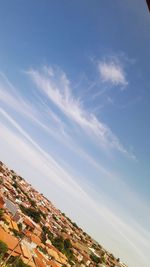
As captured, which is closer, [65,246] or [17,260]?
[17,260]

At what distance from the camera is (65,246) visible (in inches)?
2712

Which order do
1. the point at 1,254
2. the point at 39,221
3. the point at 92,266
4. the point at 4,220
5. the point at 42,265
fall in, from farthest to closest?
1. the point at 39,221
2. the point at 92,266
3. the point at 4,220
4. the point at 42,265
5. the point at 1,254

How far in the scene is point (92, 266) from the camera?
68.3 m

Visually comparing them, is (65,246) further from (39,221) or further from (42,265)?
(42,265)

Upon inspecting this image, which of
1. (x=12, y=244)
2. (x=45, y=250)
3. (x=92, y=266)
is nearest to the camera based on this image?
(x=12, y=244)

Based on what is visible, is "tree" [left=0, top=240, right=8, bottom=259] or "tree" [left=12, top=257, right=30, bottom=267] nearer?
"tree" [left=0, top=240, right=8, bottom=259]

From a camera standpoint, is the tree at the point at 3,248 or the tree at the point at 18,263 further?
the tree at the point at 18,263

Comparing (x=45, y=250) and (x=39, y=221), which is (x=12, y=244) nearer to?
(x=45, y=250)

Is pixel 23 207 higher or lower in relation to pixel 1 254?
higher

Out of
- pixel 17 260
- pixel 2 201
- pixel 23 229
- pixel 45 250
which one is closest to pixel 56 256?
pixel 45 250

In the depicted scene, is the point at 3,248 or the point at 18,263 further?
the point at 18,263

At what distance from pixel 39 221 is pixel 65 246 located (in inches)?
368

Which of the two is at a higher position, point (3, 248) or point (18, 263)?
point (3, 248)

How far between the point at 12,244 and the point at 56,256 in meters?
21.1
